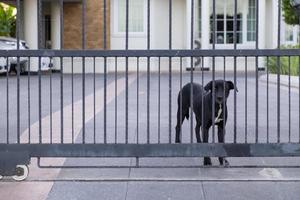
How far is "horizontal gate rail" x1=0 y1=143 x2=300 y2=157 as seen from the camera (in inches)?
273

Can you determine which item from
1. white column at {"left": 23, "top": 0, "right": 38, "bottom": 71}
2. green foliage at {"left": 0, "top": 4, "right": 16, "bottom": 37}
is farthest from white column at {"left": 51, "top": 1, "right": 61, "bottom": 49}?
green foliage at {"left": 0, "top": 4, "right": 16, "bottom": 37}

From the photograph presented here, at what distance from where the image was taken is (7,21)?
1261 inches

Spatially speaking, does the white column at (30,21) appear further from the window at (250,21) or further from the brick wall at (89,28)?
the window at (250,21)

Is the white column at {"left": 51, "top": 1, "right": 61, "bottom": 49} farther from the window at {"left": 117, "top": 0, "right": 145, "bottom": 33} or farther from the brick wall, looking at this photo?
the window at {"left": 117, "top": 0, "right": 145, "bottom": 33}

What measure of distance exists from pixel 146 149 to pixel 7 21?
26376mm

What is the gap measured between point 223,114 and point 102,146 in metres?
1.41

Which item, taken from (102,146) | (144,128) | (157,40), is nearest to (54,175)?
(102,146)

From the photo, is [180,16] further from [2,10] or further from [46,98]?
[46,98]

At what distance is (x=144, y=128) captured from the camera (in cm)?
1094

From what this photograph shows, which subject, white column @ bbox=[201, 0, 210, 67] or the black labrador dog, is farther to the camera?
white column @ bbox=[201, 0, 210, 67]

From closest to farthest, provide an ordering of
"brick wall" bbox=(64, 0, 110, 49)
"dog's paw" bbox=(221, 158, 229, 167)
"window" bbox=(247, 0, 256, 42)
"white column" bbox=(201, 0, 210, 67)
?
"dog's paw" bbox=(221, 158, 229, 167), "brick wall" bbox=(64, 0, 110, 49), "white column" bbox=(201, 0, 210, 67), "window" bbox=(247, 0, 256, 42)

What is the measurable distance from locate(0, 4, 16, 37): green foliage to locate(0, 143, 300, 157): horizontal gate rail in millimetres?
25468

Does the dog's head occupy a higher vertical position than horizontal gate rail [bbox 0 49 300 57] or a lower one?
lower

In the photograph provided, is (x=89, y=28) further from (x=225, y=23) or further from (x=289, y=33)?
(x=289, y=33)
